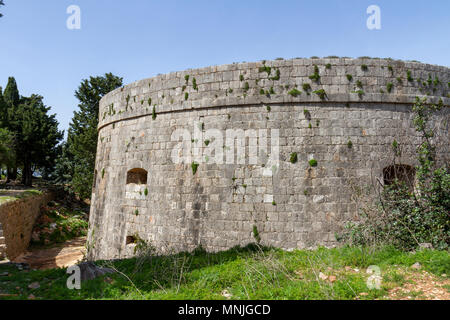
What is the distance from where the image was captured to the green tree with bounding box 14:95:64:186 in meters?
21.3

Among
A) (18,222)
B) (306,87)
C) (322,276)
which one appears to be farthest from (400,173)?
(18,222)

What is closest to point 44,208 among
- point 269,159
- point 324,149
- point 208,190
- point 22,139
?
point 22,139

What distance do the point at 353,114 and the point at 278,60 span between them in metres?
2.37

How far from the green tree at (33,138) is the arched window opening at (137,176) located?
1709cm

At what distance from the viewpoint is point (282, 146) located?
7168 millimetres

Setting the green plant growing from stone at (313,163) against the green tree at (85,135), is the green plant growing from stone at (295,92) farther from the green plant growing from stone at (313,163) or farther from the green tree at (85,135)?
the green tree at (85,135)

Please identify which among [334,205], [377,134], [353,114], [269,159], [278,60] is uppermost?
[278,60]

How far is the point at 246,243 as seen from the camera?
697 cm
